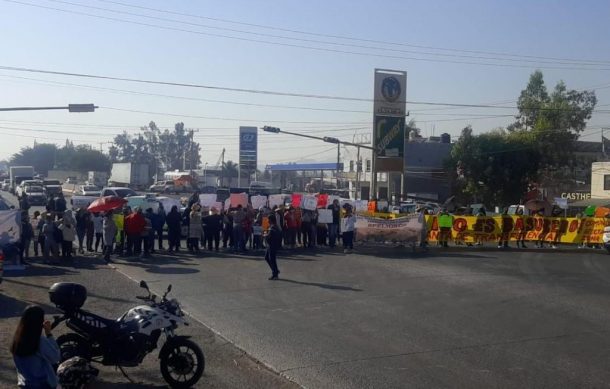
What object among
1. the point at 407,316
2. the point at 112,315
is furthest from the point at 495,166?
the point at 112,315

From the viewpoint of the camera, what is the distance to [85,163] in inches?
5217

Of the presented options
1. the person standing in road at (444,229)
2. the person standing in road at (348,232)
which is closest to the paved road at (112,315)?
the person standing in road at (348,232)

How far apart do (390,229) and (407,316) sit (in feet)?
45.2

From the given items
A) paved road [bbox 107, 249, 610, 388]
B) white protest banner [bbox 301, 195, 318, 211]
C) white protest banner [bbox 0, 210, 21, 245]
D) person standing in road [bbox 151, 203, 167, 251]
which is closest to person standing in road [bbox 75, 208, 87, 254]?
person standing in road [bbox 151, 203, 167, 251]

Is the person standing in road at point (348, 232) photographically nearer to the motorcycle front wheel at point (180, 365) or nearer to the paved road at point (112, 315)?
the paved road at point (112, 315)

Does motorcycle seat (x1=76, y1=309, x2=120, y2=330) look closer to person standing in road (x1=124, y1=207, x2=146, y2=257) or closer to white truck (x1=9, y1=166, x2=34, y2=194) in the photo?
person standing in road (x1=124, y1=207, x2=146, y2=257)

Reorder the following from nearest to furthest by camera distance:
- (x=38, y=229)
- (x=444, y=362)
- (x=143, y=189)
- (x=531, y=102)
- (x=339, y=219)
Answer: (x=444, y=362) → (x=38, y=229) → (x=339, y=219) → (x=531, y=102) → (x=143, y=189)

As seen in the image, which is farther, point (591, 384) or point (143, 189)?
point (143, 189)

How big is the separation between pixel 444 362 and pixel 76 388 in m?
5.01

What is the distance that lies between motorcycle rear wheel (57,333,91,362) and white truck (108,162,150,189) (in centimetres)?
7233

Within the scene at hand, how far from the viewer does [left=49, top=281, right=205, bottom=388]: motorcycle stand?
9.01 m

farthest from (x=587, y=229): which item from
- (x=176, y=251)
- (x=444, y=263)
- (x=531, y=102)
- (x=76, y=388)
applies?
(x=531, y=102)

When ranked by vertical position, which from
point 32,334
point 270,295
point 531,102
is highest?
point 531,102

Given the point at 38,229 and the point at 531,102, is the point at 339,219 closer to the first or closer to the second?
the point at 38,229
